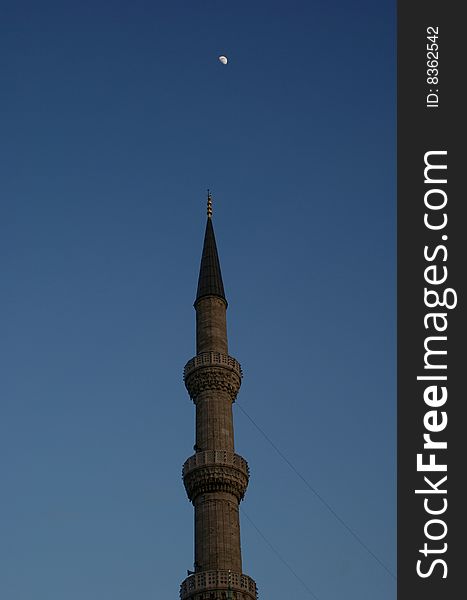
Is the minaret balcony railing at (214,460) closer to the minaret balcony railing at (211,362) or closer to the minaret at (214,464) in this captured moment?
the minaret at (214,464)

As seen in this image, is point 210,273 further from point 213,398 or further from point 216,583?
point 216,583

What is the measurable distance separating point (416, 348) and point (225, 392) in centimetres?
1771

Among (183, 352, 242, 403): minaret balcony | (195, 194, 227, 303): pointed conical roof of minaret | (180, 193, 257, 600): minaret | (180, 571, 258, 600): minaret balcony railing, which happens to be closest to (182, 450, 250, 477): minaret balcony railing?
(180, 193, 257, 600): minaret

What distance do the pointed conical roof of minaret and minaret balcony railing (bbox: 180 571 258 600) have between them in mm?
12551

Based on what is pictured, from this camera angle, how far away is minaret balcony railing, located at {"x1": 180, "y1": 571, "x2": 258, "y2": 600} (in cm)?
3362

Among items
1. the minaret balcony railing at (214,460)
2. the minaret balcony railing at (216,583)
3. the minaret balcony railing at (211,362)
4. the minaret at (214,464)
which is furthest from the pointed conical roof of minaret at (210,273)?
the minaret balcony railing at (216,583)

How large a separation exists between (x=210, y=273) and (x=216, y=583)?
1431 cm

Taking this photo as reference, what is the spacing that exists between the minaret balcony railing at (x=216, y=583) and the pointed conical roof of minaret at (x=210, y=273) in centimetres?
1255

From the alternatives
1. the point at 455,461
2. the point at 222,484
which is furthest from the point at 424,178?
the point at 222,484

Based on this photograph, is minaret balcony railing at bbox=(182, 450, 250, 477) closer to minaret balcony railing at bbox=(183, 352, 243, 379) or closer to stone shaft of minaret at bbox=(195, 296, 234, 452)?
stone shaft of minaret at bbox=(195, 296, 234, 452)

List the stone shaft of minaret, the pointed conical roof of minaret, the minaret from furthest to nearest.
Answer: the pointed conical roof of minaret → the stone shaft of minaret → the minaret

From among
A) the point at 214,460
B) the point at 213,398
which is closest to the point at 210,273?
the point at 213,398

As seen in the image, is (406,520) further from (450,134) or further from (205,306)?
(205,306)

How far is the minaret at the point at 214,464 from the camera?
1348 inches
